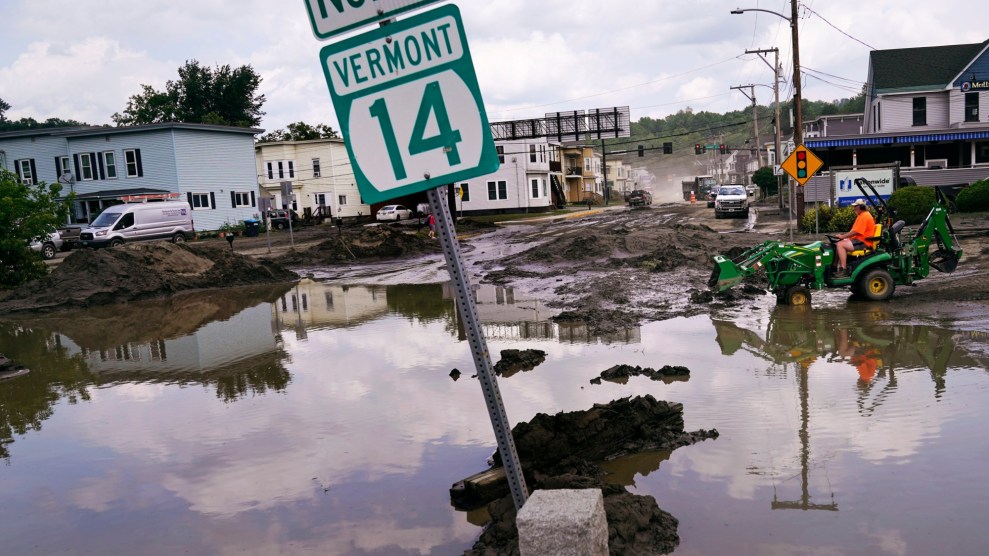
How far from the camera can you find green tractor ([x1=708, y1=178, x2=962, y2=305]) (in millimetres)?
14078

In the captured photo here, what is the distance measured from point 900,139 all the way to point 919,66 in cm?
1144

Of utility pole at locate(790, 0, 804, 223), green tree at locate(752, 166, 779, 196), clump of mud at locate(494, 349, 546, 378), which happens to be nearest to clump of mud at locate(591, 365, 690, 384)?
clump of mud at locate(494, 349, 546, 378)

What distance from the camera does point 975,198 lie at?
33.6 metres

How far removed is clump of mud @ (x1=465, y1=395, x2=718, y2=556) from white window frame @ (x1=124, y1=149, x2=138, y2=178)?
1971 inches

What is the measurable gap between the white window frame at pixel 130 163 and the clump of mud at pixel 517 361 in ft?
152

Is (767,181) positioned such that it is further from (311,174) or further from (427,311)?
(427,311)

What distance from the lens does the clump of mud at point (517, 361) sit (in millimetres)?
10556

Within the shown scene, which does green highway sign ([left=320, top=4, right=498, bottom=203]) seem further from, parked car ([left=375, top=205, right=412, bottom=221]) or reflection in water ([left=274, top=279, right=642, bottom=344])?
parked car ([left=375, top=205, right=412, bottom=221])

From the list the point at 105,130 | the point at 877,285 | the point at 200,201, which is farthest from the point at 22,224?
the point at 105,130

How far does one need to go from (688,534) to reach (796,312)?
9.24 metres

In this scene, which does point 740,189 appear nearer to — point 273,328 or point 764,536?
point 273,328

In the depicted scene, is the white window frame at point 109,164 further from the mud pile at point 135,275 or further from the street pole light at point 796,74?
the street pole light at point 796,74

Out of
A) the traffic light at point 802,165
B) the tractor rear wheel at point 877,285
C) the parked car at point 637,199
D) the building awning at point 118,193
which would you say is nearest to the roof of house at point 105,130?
the building awning at point 118,193

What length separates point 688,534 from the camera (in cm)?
548
